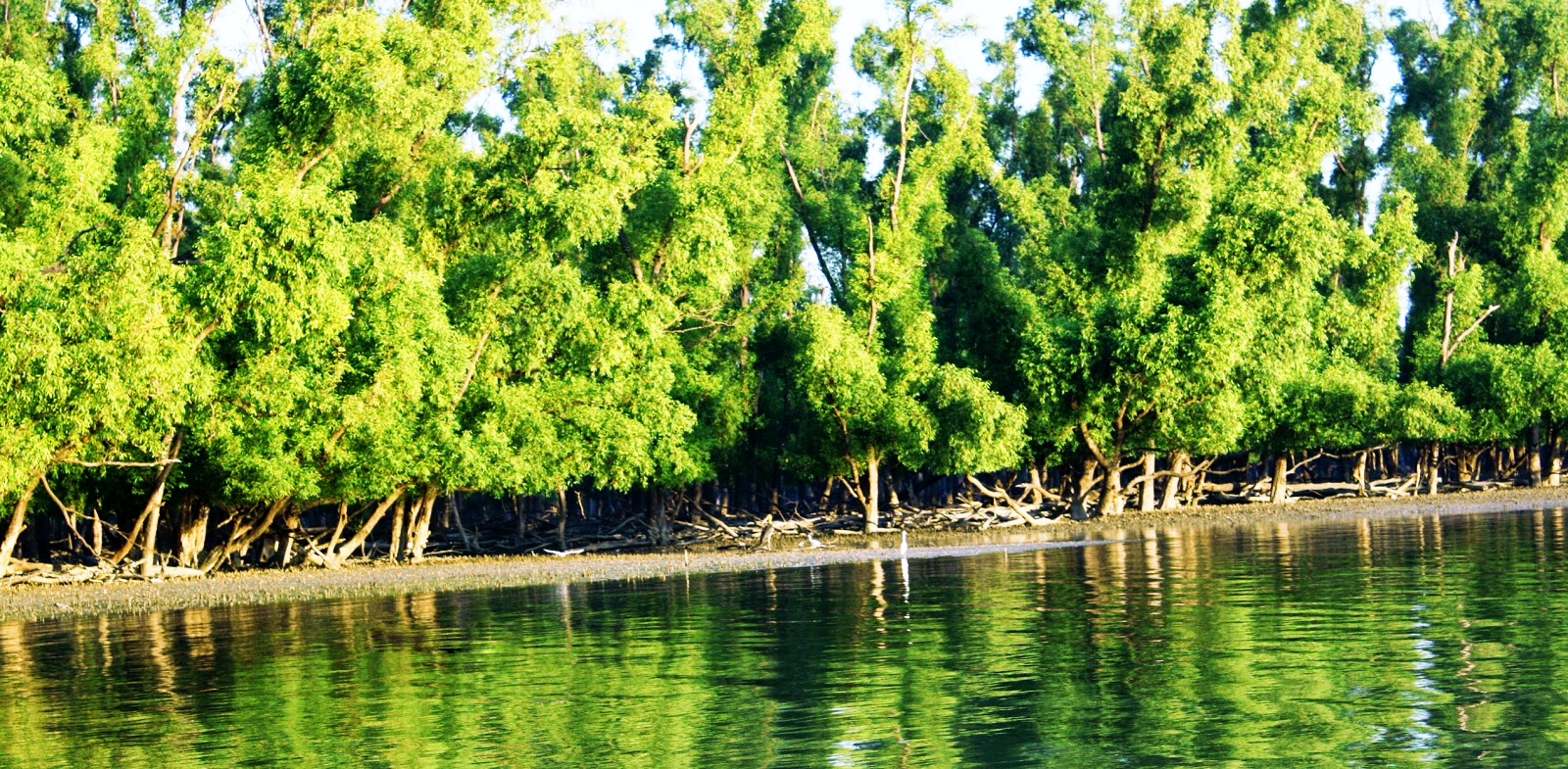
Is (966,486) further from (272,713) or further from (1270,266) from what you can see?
(272,713)

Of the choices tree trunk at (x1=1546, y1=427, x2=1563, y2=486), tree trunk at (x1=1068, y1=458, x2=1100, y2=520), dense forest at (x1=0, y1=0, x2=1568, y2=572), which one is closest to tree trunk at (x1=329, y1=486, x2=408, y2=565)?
dense forest at (x1=0, y1=0, x2=1568, y2=572)

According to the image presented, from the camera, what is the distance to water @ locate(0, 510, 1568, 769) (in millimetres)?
15344

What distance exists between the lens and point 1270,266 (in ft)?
203

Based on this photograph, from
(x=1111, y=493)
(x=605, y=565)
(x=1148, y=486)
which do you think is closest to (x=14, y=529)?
(x=605, y=565)

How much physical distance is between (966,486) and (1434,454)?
21.3 m

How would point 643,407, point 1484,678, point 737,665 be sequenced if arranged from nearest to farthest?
point 1484,678, point 737,665, point 643,407

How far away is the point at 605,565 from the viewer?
4753 centimetres

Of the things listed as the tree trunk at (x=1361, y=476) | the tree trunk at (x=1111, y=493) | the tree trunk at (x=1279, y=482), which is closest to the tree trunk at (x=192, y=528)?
the tree trunk at (x=1111, y=493)

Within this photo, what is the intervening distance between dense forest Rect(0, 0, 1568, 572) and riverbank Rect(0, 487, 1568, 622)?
2356 millimetres

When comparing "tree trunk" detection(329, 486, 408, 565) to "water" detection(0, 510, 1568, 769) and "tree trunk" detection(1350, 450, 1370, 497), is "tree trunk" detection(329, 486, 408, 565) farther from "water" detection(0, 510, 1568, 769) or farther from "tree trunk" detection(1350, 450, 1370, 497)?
"tree trunk" detection(1350, 450, 1370, 497)

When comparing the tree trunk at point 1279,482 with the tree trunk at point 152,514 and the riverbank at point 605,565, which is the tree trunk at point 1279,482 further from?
the tree trunk at point 152,514

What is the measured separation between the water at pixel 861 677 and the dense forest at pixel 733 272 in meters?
10.5

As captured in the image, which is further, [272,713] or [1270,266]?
[1270,266]

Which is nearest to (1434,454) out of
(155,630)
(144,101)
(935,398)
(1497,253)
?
(1497,253)
